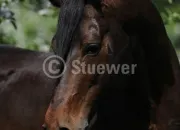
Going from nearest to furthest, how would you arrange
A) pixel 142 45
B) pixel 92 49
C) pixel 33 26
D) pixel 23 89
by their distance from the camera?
1. pixel 92 49
2. pixel 142 45
3. pixel 23 89
4. pixel 33 26

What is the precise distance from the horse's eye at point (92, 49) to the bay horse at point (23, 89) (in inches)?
38.6

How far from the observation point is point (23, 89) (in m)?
4.11

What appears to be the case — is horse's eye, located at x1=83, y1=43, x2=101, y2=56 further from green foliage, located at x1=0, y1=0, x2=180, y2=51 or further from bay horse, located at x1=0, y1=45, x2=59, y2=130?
green foliage, located at x1=0, y1=0, x2=180, y2=51

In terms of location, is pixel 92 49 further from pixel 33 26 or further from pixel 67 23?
pixel 33 26

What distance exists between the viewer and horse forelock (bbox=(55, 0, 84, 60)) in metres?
3.01

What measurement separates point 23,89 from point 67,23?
1.20 m

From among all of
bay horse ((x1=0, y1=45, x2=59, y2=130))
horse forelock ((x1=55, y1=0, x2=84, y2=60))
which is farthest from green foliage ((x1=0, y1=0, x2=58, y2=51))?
horse forelock ((x1=55, y1=0, x2=84, y2=60))

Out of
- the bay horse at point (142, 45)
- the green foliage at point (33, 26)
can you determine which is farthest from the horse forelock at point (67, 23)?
the green foliage at point (33, 26)

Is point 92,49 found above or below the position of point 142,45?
above

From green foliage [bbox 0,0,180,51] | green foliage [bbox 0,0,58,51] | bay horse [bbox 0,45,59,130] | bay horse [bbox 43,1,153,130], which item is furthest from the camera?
green foliage [bbox 0,0,58,51]

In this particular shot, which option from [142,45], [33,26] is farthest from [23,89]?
[33,26]

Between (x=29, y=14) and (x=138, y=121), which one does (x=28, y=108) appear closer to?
(x=138, y=121)

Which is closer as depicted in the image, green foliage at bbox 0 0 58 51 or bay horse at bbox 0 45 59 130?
bay horse at bbox 0 45 59 130

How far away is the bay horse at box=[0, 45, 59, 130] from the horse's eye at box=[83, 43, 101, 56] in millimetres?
980
